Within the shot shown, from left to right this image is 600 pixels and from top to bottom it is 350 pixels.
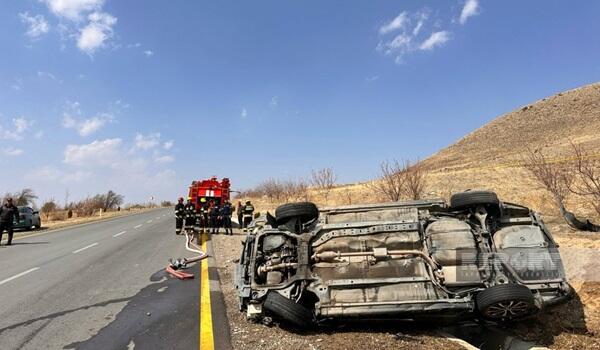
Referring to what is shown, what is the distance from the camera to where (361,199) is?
27.5m

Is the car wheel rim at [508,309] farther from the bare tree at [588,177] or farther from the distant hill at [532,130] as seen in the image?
the distant hill at [532,130]

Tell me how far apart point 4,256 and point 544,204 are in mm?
19174

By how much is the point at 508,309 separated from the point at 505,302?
0.57 ft

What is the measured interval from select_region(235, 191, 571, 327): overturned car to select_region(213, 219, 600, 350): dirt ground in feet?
0.72

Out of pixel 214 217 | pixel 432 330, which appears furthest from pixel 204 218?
pixel 432 330

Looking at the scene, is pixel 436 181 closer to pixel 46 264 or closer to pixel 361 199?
pixel 361 199

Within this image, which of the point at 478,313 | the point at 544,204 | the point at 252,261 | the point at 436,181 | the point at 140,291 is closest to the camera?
the point at 478,313

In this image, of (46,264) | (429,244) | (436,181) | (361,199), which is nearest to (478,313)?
(429,244)

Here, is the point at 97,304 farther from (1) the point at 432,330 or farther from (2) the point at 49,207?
(2) the point at 49,207

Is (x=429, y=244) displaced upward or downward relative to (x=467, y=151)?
downward

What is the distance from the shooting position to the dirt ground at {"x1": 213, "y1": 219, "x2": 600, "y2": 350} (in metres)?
4.61

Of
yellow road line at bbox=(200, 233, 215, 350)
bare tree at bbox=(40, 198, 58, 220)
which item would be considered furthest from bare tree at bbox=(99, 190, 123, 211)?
yellow road line at bbox=(200, 233, 215, 350)

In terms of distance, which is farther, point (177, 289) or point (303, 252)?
point (177, 289)

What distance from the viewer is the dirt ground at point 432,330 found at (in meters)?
4.61
